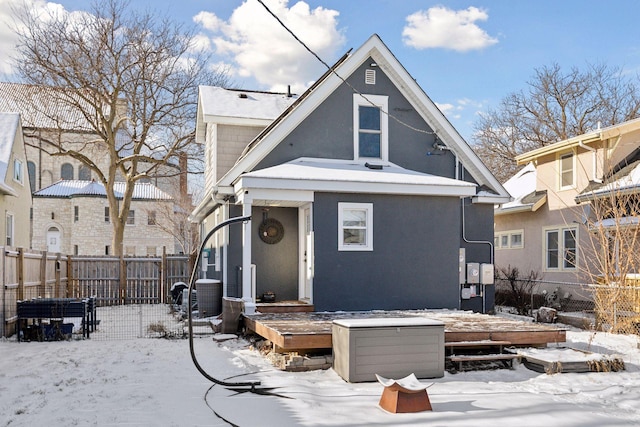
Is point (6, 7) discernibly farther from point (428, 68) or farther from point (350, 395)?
point (350, 395)

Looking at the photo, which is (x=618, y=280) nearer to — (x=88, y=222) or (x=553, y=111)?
(x=553, y=111)

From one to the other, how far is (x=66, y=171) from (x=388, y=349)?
131 feet

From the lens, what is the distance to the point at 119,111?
1095 inches

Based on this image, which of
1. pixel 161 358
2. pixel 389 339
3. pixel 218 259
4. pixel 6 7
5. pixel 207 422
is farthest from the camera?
pixel 6 7

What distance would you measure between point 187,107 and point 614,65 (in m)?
23.8

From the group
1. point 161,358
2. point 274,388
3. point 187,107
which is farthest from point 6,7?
point 274,388

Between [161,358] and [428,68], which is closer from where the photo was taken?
[161,358]

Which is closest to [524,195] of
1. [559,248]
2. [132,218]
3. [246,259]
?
[559,248]

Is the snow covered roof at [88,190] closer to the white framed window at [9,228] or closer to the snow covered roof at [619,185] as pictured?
the white framed window at [9,228]

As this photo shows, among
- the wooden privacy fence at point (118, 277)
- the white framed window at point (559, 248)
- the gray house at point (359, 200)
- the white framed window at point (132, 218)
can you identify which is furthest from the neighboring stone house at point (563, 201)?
the white framed window at point (132, 218)

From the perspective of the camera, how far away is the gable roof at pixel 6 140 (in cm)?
1725

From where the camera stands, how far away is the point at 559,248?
1606cm

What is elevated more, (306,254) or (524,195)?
(524,195)

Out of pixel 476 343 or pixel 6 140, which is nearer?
pixel 476 343
